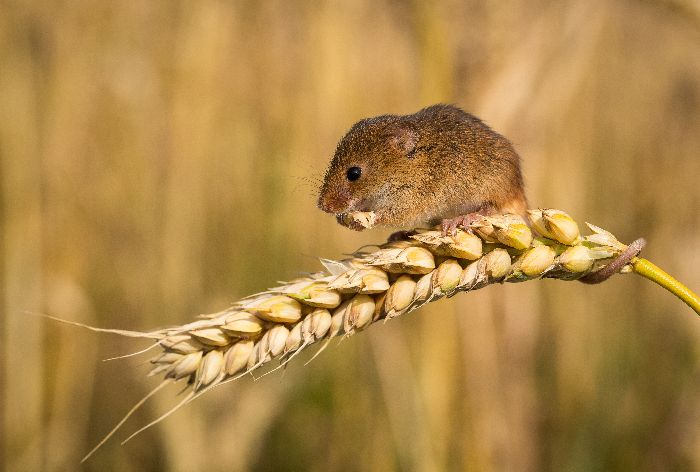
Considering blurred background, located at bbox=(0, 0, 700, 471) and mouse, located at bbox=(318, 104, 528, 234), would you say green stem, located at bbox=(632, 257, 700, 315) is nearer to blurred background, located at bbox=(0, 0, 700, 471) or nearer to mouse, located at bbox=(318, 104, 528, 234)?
blurred background, located at bbox=(0, 0, 700, 471)

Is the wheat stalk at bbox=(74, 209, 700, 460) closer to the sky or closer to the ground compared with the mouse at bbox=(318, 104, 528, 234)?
closer to the ground

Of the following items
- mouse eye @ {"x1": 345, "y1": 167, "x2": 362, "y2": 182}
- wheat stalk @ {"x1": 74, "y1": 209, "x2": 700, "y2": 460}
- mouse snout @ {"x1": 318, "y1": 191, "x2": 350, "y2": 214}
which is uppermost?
mouse eye @ {"x1": 345, "y1": 167, "x2": 362, "y2": 182}

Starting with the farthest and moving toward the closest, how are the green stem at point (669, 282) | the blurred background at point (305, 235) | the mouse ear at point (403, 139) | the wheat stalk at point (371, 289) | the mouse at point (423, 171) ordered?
the blurred background at point (305, 235)
the mouse ear at point (403, 139)
the mouse at point (423, 171)
the wheat stalk at point (371, 289)
the green stem at point (669, 282)

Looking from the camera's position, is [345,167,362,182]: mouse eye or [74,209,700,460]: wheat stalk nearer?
[74,209,700,460]: wheat stalk

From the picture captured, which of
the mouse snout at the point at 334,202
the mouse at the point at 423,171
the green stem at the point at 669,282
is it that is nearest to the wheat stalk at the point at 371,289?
the green stem at the point at 669,282

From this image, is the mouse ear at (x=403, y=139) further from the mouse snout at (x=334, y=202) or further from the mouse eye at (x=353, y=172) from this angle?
the mouse snout at (x=334, y=202)

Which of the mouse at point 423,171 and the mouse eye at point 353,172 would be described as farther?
the mouse eye at point 353,172

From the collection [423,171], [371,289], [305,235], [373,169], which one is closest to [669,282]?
[371,289]

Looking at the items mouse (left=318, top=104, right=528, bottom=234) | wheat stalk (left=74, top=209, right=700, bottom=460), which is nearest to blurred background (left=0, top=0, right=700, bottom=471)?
mouse (left=318, top=104, right=528, bottom=234)
